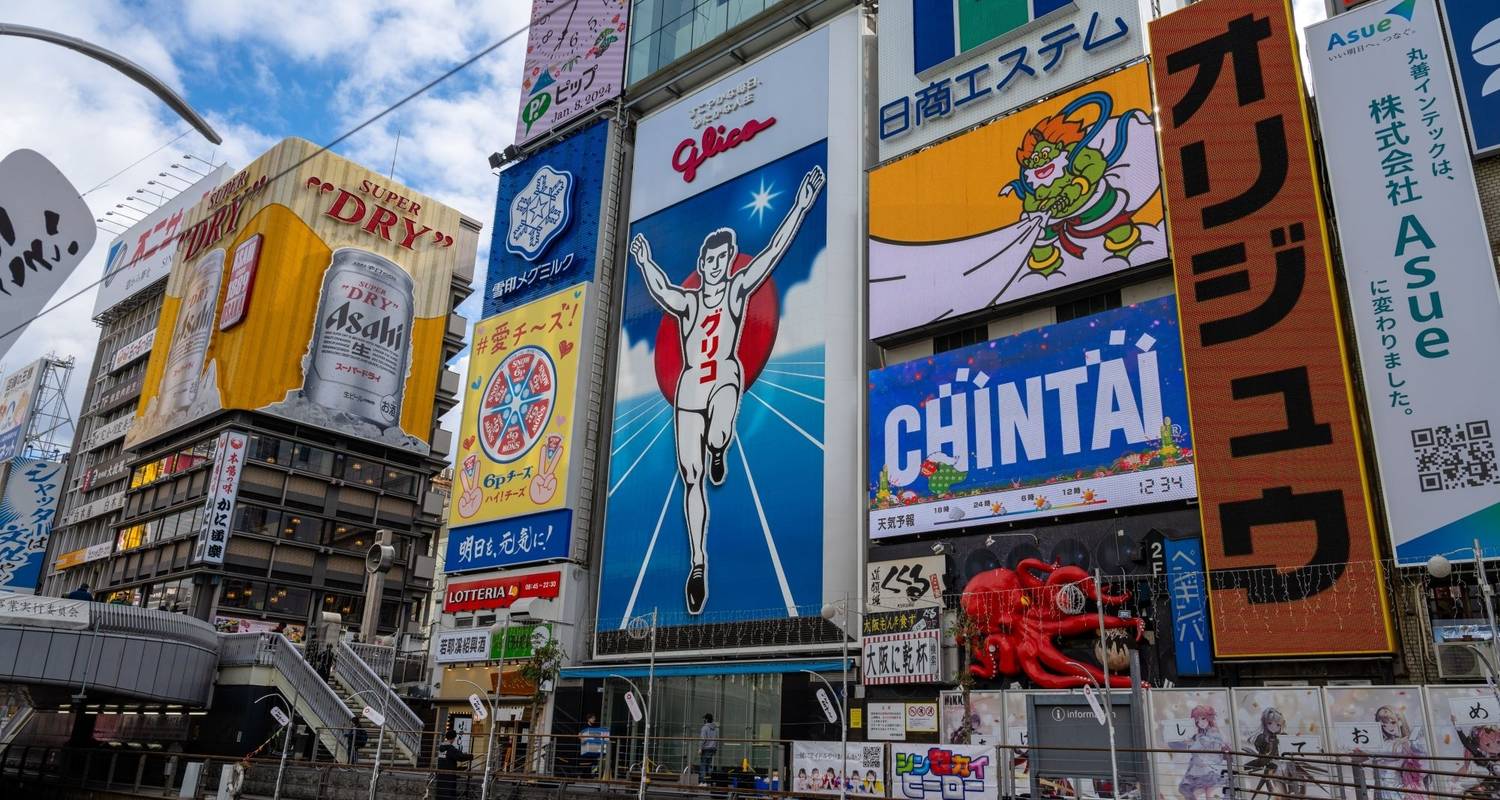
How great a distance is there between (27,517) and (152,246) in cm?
2088

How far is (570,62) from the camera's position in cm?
4862

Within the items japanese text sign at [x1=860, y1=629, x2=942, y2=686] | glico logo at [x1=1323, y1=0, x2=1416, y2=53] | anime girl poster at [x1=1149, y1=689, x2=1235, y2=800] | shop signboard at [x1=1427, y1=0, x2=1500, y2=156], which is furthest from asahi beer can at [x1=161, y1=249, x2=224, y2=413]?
shop signboard at [x1=1427, y1=0, x2=1500, y2=156]

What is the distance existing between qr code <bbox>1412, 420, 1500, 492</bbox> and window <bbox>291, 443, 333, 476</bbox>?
54.8 meters

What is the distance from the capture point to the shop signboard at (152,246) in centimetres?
7412

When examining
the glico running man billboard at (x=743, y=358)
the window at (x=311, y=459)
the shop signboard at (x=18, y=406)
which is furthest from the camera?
the shop signboard at (x=18, y=406)

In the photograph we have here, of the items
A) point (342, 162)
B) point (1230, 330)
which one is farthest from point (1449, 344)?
point (342, 162)

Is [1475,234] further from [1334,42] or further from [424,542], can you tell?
[424,542]

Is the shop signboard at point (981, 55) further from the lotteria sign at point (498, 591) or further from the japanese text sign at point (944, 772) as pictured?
the japanese text sign at point (944, 772)

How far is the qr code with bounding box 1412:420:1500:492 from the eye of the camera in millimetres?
20562

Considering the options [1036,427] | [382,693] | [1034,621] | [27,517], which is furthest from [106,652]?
[27,517]

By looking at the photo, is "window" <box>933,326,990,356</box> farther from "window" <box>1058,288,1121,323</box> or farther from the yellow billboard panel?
the yellow billboard panel

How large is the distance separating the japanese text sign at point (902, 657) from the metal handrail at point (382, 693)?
41.5 ft

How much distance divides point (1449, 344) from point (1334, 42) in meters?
8.05

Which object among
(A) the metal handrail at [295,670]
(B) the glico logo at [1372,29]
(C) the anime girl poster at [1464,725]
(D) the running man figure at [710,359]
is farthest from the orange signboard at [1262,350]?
(A) the metal handrail at [295,670]
